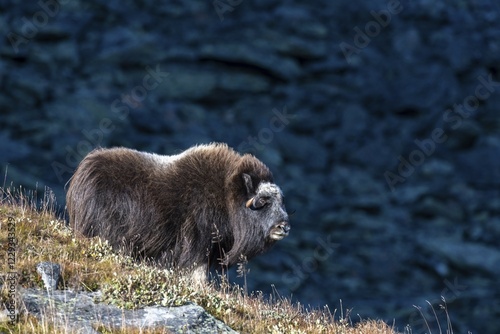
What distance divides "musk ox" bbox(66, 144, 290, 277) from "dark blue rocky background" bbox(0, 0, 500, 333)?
2486 centimetres

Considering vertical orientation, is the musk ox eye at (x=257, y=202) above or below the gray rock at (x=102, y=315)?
above

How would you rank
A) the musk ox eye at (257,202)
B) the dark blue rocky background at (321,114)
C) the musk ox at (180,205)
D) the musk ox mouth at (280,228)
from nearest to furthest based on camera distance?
the musk ox at (180,205) → the musk ox eye at (257,202) → the musk ox mouth at (280,228) → the dark blue rocky background at (321,114)

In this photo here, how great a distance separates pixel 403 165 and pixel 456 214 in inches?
149

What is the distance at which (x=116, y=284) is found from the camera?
324 inches

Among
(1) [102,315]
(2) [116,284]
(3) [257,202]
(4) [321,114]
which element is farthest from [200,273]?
(4) [321,114]

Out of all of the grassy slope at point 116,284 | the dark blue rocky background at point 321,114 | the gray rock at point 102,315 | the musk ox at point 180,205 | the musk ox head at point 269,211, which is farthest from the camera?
the dark blue rocky background at point 321,114

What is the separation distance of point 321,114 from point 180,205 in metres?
36.8

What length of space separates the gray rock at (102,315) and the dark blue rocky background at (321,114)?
2840 centimetres

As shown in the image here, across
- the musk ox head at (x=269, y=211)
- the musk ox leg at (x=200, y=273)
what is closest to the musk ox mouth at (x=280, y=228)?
the musk ox head at (x=269, y=211)

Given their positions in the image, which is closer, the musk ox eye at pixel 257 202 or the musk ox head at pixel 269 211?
the musk ox eye at pixel 257 202

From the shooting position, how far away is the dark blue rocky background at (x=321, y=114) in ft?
133

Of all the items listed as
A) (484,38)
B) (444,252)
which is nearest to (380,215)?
(444,252)

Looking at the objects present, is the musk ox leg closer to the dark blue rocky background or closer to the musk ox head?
the musk ox head

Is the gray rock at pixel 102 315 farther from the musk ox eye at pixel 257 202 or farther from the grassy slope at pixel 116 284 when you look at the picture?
the musk ox eye at pixel 257 202
